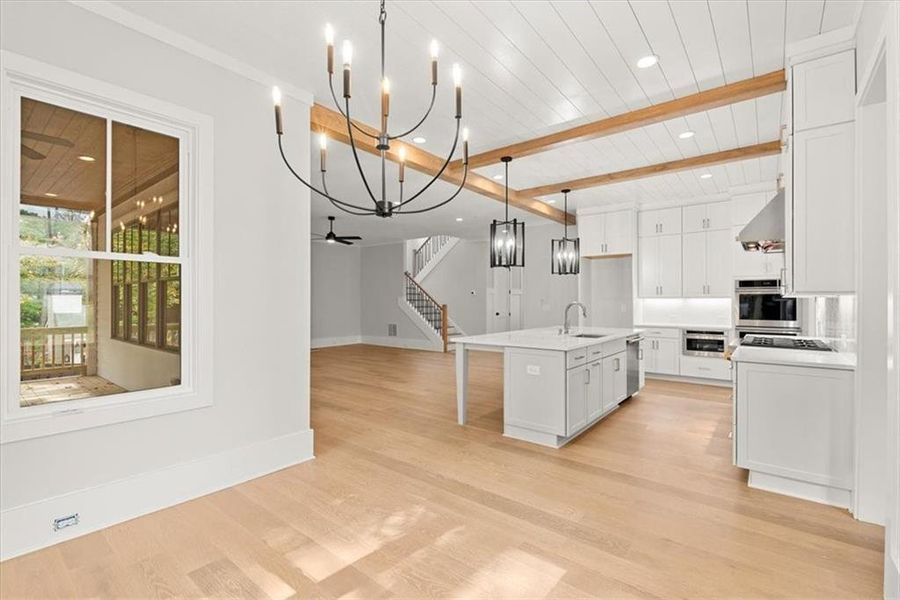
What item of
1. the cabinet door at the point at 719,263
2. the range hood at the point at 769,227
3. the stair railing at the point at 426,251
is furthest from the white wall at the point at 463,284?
the range hood at the point at 769,227

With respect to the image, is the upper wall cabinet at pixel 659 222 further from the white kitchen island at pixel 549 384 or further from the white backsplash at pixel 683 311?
the white kitchen island at pixel 549 384

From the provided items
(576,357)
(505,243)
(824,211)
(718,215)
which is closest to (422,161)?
(505,243)

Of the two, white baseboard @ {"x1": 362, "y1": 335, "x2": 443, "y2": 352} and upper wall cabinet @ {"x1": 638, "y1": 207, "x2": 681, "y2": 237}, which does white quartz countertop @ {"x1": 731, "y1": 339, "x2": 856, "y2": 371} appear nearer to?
upper wall cabinet @ {"x1": 638, "y1": 207, "x2": 681, "y2": 237}

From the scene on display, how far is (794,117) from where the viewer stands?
2773 millimetres

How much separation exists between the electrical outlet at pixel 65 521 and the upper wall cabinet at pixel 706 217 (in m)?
7.51

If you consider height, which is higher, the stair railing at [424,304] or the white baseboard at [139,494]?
the stair railing at [424,304]

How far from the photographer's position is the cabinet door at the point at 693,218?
6.69 m

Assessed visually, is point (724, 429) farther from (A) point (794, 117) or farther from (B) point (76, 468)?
(B) point (76, 468)

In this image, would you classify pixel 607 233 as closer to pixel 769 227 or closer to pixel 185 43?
pixel 769 227

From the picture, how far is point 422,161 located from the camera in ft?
15.5

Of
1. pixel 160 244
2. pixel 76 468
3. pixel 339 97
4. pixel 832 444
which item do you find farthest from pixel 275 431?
pixel 832 444

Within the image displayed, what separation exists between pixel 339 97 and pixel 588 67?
1.92 meters

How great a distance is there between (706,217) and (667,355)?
2157 mm

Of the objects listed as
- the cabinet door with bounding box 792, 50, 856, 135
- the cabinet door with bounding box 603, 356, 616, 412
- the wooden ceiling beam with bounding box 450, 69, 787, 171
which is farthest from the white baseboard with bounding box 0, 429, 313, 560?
the cabinet door with bounding box 792, 50, 856, 135
